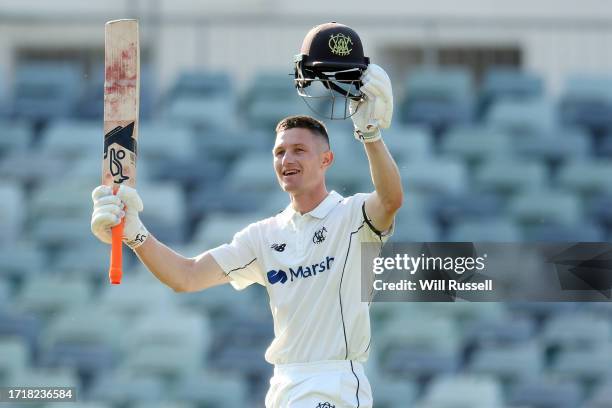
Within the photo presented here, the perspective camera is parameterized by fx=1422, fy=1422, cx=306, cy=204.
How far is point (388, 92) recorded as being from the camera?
4.73m

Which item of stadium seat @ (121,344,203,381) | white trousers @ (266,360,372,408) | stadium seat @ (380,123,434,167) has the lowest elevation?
white trousers @ (266,360,372,408)

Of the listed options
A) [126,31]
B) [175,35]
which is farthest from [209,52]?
[126,31]

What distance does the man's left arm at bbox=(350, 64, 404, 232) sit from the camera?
4730mm

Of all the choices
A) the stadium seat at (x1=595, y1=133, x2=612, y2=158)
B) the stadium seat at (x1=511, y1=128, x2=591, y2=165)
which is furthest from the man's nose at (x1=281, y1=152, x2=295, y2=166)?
the stadium seat at (x1=595, y1=133, x2=612, y2=158)

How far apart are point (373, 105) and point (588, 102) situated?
6593 mm

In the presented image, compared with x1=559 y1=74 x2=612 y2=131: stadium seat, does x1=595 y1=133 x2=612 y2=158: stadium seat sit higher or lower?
lower

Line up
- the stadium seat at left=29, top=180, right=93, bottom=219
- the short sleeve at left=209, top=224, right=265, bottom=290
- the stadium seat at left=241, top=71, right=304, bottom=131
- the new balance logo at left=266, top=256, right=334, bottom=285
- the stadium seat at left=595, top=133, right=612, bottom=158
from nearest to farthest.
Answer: the new balance logo at left=266, top=256, right=334, bottom=285, the short sleeve at left=209, top=224, right=265, bottom=290, the stadium seat at left=29, top=180, right=93, bottom=219, the stadium seat at left=595, top=133, right=612, bottom=158, the stadium seat at left=241, top=71, right=304, bottom=131

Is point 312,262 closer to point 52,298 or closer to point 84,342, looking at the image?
point 84,342

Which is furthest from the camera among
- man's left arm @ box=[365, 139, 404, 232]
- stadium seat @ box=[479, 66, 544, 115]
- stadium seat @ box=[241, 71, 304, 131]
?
stadium seat @ box=[479, 66, 544, 115]

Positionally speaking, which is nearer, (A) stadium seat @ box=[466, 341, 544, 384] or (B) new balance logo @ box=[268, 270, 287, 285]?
(B) new balance logo @ box=[268, 270, 287, 285]

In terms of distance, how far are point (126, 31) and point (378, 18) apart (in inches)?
262

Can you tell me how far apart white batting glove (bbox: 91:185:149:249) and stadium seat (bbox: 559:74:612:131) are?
6476mm

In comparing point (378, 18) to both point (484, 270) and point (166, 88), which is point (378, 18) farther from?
point (484, 270)

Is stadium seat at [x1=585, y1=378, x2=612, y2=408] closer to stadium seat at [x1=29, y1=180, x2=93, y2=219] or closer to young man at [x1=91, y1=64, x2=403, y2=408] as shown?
stadium seat at [x1=29, y1=180, x2=93, y2=219]
